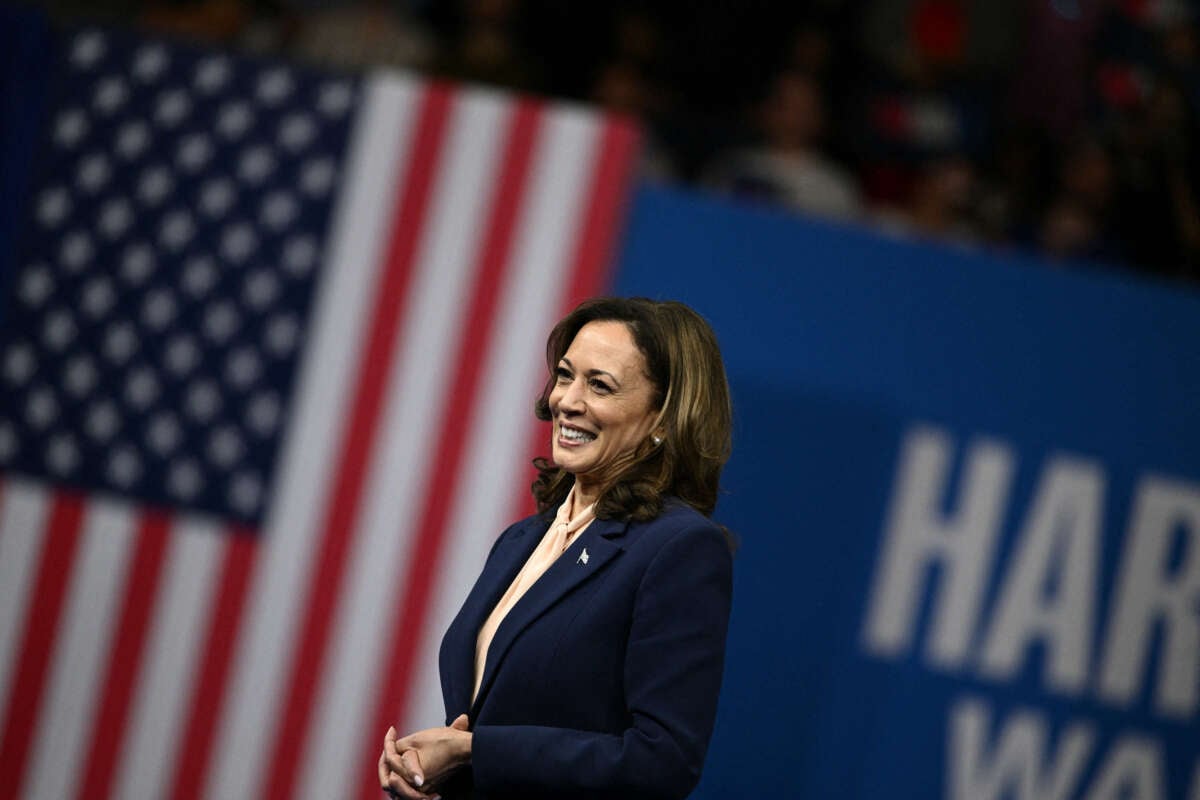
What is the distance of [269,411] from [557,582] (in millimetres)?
2130

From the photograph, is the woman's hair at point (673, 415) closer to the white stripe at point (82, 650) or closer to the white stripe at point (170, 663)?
the white stripe at point (170, 663)

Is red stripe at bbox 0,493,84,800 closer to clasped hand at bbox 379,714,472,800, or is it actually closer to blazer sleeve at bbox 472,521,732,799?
clasped hand at bbox 379,714,472,800

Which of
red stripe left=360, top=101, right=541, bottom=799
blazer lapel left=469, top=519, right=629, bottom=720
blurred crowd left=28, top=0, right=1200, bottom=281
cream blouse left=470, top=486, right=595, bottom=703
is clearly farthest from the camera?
blurred crowd left=28, top=0, right=1200, bottom=281

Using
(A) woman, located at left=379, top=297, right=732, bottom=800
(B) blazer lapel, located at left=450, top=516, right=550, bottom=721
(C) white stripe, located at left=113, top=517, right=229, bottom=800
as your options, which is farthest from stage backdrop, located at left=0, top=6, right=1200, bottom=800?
(A) woman, located at left=379, top=297, right=732, bottom=800

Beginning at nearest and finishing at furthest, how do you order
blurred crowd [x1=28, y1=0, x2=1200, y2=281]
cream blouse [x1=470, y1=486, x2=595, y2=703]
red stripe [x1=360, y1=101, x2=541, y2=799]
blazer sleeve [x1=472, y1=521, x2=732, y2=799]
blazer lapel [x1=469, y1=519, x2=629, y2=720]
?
1. blazer sleeve [x1=472, y1=521, x2=732, y2=799]
2. blazer lapel [x1=469, y1=519, x2=629, y2=720]
3. cream blouse [x1=470, y1=486, x2=595, y2=703]
4. red stripe [x1=360, y1=101, x2=541, y2=799]
5. blurred crowd [x1=28, y1=0, x2=1200, y2=281]

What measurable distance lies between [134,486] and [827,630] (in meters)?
2.00

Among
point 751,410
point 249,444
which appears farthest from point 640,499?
point 249,444

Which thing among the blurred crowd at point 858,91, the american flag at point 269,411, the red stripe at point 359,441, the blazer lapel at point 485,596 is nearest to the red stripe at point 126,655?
the american flag at point 269,411

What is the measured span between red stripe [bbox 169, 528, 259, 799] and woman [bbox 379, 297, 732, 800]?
6.29 ft

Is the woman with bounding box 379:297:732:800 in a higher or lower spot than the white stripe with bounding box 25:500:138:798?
higher

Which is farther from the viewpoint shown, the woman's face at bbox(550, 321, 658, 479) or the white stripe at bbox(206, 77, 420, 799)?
the white stripe at bbox(206, 77, 420, 799)

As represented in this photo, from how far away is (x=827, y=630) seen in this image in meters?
3.92

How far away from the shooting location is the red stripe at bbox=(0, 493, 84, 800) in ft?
12.9

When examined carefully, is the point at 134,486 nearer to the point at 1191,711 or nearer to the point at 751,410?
the point at 751,410
